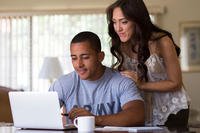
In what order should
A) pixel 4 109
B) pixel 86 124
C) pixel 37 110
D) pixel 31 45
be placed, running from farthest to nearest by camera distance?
pixel 31 45 → pixel 4 109 → pixel 37 110 → pixel 86 124

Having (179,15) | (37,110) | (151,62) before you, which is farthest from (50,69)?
(37,110)

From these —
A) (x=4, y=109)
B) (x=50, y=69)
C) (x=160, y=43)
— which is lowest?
(x=4, y=109)

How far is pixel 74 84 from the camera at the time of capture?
2383 millimetres

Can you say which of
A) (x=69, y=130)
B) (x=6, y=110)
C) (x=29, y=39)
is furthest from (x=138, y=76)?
(x=29, y=39)

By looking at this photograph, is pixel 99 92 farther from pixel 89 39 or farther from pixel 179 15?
pixel 179 15

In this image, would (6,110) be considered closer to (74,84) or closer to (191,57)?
(74,84)

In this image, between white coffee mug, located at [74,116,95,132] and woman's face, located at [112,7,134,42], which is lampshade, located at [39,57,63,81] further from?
white coffee mug, located at [74,116,95,132]

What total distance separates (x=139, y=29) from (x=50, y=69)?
393 cm

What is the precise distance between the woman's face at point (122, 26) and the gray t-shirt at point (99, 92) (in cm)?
20

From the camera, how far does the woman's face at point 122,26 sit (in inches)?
92.6

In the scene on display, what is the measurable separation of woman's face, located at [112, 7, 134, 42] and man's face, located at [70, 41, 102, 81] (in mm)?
171

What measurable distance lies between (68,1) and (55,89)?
4.42 metres

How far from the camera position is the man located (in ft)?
7.38

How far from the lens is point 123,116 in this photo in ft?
6.82
